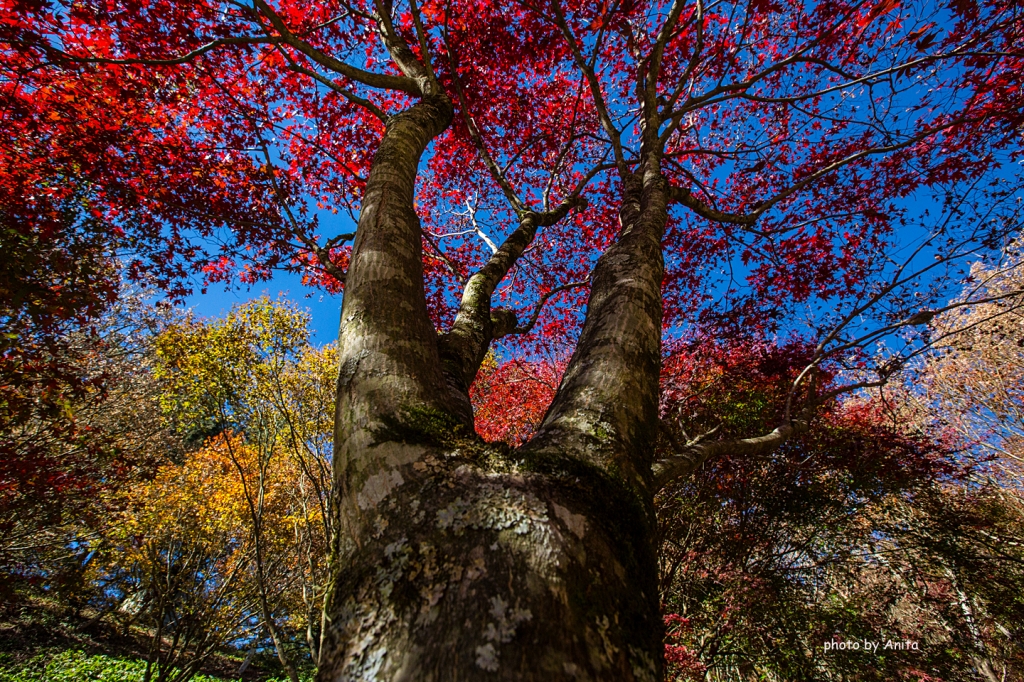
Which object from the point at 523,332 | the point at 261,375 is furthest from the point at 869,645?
the point at 261,375

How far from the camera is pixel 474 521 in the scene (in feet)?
2.74

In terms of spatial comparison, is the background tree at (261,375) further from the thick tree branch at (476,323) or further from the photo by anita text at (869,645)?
the photo by anita text at (869,645)

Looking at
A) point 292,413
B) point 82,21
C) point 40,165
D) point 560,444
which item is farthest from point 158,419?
point 560,444

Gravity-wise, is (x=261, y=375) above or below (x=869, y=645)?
above

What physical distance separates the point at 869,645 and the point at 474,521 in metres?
5.64

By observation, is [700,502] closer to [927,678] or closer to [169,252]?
[927,678]

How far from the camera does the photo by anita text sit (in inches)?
161

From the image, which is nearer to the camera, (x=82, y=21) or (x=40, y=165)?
(x=82, y=21)

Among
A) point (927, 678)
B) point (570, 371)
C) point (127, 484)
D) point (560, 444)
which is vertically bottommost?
point (927, 678)

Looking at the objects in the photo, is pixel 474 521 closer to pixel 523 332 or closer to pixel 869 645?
pixel 523 332

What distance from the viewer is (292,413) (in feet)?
21.0

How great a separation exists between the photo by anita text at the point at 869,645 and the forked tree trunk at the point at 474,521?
4.79 metres

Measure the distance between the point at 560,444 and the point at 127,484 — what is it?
8.87 metres

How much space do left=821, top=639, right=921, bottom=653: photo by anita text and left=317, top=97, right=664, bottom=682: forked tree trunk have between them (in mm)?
4789
